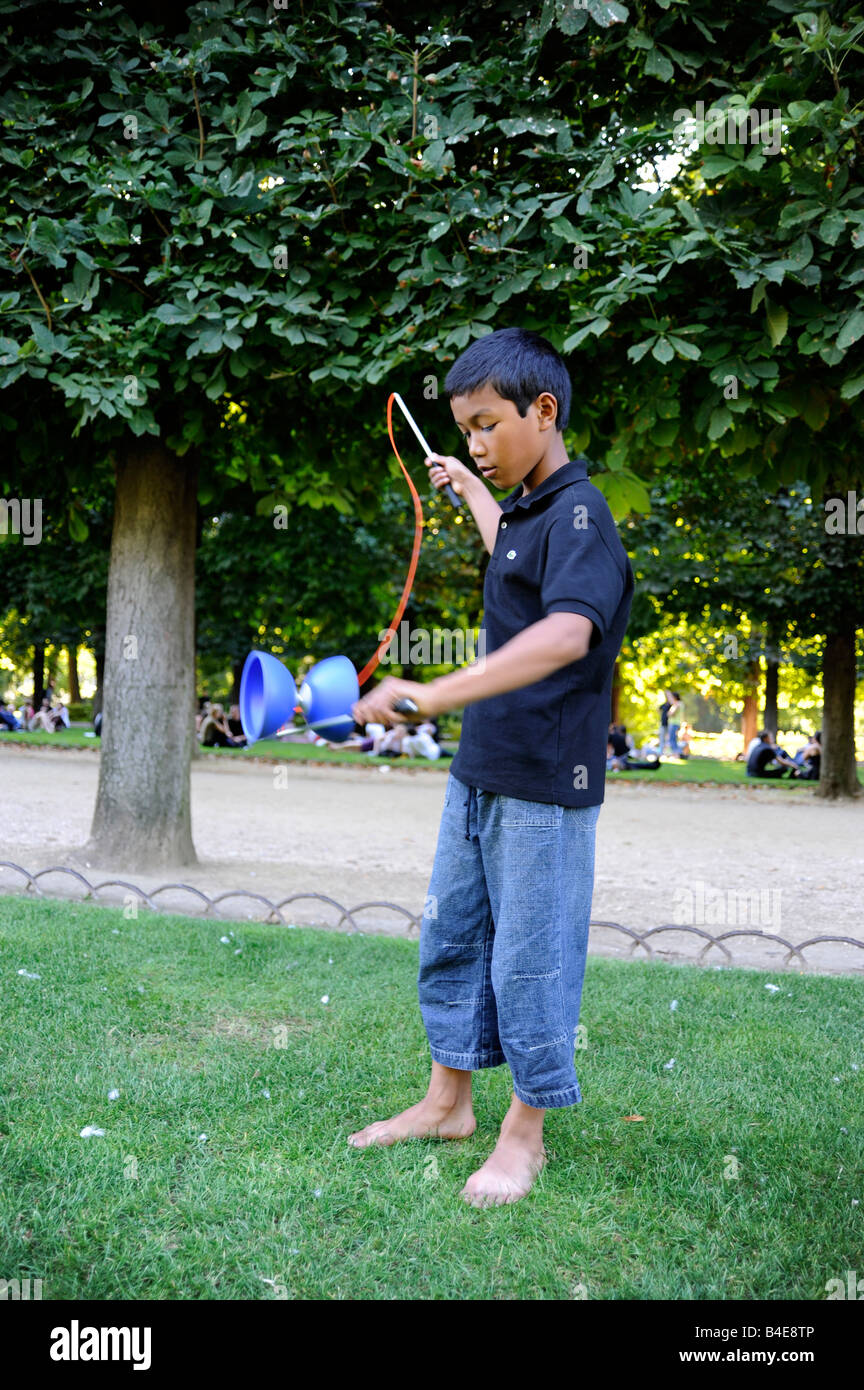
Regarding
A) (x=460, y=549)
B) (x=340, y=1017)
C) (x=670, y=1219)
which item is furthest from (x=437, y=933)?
(x=460, y=549)

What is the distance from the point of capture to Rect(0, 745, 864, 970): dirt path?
731 cm

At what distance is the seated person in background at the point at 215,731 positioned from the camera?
80.5ft

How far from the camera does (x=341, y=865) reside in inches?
366

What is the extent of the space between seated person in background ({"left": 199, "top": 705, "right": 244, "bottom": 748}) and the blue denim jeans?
21348 millimetres

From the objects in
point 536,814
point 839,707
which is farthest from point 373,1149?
point 839,707

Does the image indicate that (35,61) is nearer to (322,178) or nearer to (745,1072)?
(322,178)

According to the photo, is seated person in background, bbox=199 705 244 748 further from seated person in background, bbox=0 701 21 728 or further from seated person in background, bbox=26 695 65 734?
seated person in background, bbox=0 701 21 728

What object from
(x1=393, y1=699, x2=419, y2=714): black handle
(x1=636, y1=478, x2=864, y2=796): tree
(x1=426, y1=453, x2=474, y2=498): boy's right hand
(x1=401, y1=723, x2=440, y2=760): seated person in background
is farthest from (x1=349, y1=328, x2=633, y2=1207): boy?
(x1=401, y1=723, x2=440, y2=760): seated person in background

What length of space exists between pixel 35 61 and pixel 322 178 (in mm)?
1969

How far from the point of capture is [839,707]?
1712 cm

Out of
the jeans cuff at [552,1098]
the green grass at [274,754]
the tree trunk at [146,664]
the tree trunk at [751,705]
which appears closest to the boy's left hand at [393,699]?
the jeans cuff at [552,1098]

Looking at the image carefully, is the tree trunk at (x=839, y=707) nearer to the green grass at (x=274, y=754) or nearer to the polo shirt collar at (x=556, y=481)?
the green grass at (x=274, y=754)

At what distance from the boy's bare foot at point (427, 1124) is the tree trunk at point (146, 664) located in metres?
4.66

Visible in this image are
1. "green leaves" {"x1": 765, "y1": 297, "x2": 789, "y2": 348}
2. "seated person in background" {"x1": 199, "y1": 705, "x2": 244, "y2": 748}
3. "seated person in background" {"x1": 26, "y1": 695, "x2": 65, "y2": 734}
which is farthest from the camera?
"seated person in background" {"x1": 26, "y1": 695, "x2": 65, "y2": 734}
